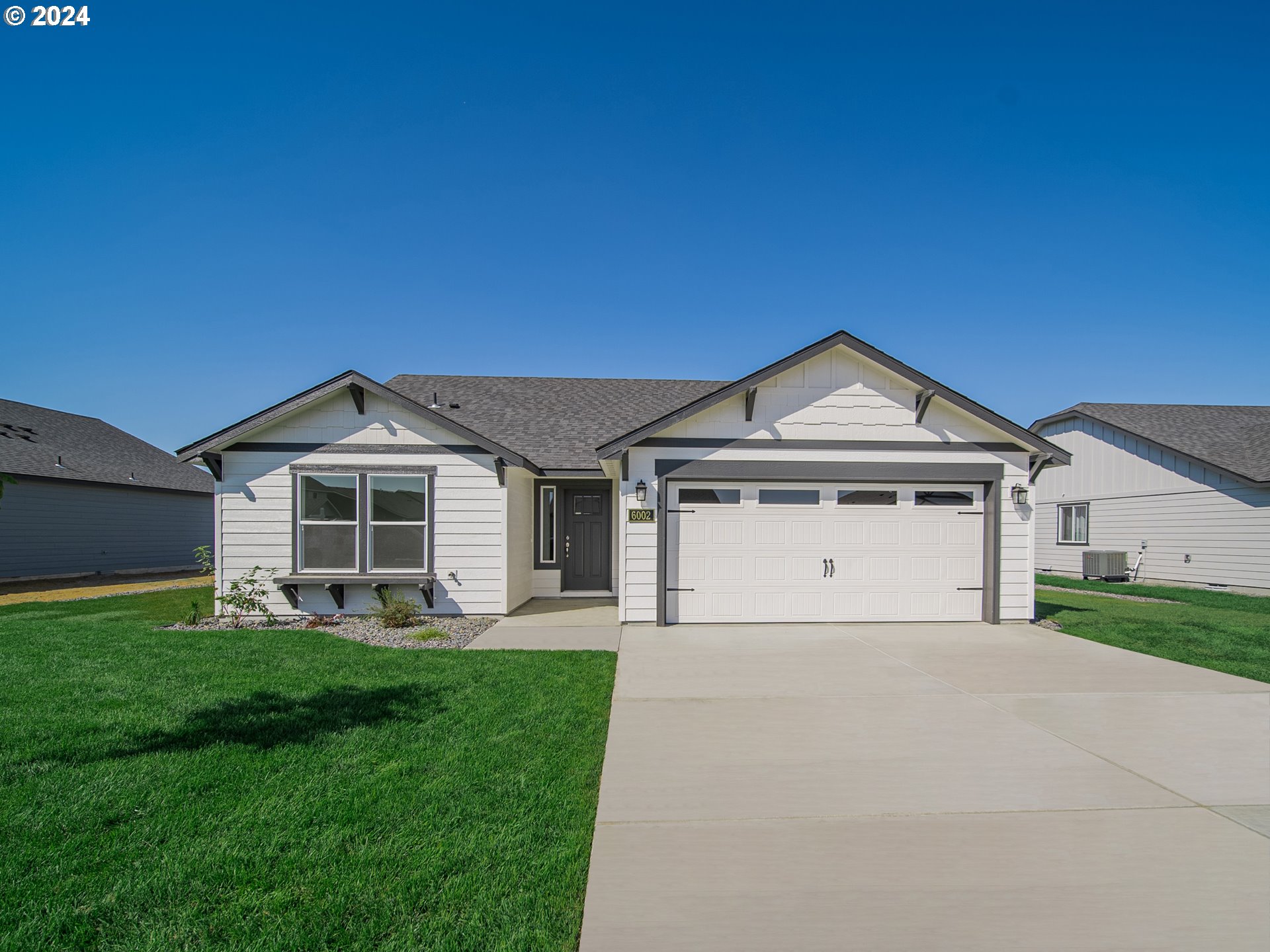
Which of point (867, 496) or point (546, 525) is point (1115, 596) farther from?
point (546, 525)

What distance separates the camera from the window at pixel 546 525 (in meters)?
13.7

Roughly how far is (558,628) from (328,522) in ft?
14.7

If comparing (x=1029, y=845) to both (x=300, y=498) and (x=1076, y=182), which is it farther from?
(x=1076, y=182)

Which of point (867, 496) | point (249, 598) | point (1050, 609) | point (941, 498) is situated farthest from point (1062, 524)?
point (249, 598)

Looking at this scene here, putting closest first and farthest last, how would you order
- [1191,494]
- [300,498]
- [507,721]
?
[507,721]
[300,498]
[1191,494]

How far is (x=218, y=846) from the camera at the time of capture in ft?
10.6

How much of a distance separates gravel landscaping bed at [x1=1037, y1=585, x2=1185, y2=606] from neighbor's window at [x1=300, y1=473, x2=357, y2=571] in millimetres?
16640

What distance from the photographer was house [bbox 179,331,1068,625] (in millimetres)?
10273

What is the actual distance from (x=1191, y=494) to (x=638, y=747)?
1944 centimetres

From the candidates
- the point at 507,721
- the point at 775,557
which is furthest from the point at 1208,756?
the point at 775,557

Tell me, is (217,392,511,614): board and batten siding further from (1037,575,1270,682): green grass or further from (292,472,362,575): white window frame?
(1037,575,1270,682): green grass

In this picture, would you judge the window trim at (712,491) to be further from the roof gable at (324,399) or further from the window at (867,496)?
the roof gable at (324,399)

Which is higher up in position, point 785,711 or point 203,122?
point 203,122

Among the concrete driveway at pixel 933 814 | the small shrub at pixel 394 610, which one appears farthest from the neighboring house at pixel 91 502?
the concrete driveway at pixel 933 814
